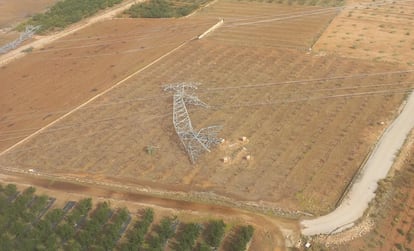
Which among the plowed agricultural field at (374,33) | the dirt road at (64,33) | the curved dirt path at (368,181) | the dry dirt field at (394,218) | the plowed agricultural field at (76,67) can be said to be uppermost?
the dirt road at (64,33)

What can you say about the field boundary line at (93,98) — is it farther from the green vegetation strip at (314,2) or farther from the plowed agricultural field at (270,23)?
the green vegetation strip at (314,2)

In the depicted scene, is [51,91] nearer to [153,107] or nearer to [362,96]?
[153,107]

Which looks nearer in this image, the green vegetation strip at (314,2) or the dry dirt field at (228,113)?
the dry dirt field at (228,113)

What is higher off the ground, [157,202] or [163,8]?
[163,8]

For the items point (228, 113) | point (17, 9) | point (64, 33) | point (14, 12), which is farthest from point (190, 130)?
point (17, 9)

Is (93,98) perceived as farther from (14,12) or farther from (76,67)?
(14,12)

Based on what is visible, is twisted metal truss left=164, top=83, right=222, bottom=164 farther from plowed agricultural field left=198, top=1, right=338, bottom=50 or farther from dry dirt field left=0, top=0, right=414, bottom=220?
plowed agricultural field left=198, top=1, right=338, bottom=50

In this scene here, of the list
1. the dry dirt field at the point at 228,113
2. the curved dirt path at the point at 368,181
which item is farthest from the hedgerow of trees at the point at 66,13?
the curved dirt path at the point at 368,181
